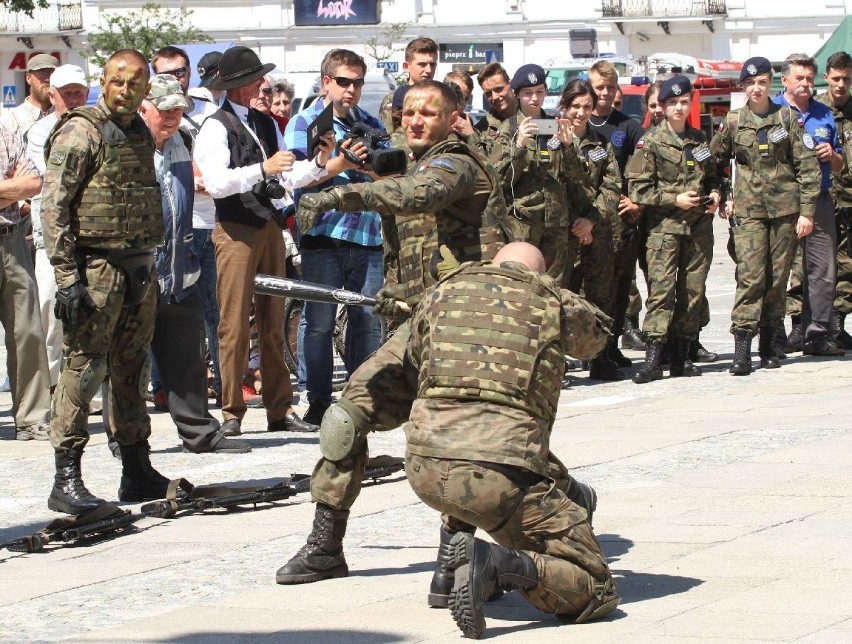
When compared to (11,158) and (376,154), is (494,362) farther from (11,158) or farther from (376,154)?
(11,158)

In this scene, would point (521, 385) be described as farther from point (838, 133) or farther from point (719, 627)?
point (838, 133)

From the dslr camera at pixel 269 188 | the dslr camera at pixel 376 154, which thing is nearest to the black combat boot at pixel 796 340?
the dslr camera at pixel 269 188

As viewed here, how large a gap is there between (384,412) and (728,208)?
285 inches

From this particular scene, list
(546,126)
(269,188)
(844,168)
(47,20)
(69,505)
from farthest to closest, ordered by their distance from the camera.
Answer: (47,20) → (844,168) → (546,126) → (269,188) → (69,505)

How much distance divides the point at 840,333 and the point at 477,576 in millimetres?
9093

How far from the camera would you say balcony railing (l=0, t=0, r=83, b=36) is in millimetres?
60844

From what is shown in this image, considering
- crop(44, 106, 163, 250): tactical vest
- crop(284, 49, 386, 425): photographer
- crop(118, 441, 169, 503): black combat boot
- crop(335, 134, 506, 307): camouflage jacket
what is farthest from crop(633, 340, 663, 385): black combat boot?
crop(335, 134, 506, 307): camouflage jacket

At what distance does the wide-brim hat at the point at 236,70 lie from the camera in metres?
9.96

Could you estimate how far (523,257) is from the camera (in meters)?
5.84

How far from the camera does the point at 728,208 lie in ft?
42.6

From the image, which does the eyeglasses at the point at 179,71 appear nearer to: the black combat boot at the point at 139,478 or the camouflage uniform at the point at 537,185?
the camouflage uniform at the point at 537,185

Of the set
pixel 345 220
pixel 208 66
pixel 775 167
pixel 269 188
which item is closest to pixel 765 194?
pixel 775 167

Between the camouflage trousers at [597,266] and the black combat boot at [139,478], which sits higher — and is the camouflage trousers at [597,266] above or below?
above

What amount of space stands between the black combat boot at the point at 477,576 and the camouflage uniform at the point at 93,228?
9.46ft
